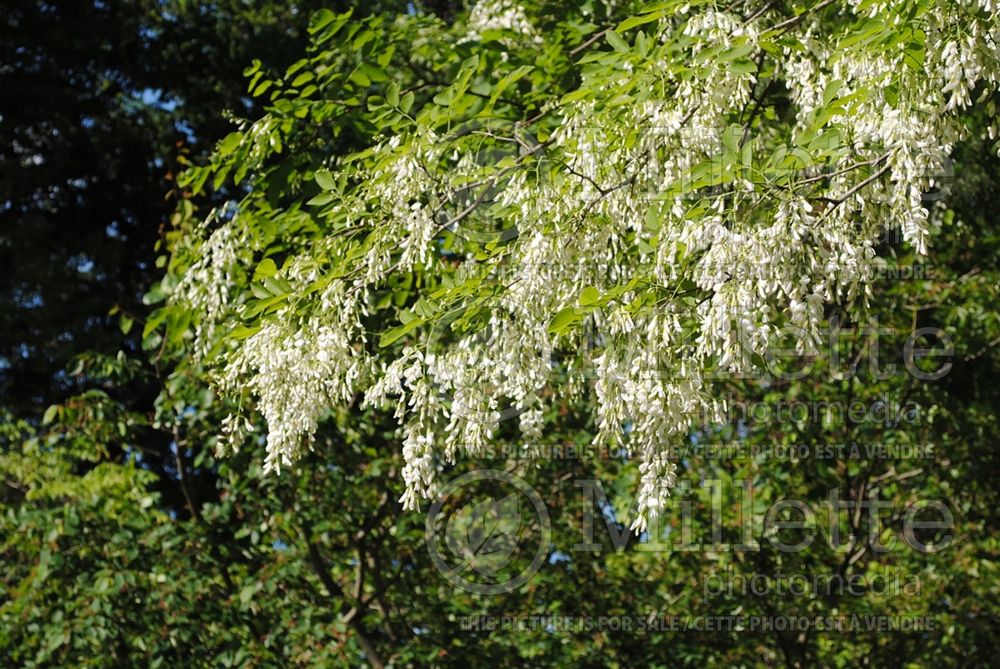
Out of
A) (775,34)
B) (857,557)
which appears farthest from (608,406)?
(857,557)

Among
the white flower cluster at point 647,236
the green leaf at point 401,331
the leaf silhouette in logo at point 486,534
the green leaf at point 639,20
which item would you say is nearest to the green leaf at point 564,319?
the white flower cluster at point 647,236

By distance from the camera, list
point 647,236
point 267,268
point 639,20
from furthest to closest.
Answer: point 267,268
point 639,20
point 647,236

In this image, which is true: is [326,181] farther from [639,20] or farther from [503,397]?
[639,20]

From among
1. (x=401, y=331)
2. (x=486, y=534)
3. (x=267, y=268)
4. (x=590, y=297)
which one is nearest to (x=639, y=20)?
(x=590, y=297)

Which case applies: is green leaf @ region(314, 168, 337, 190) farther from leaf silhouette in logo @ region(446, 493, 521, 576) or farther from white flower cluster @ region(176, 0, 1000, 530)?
leaf silhouette in logo @ region(446, 493, 521, 576)

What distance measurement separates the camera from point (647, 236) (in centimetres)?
319

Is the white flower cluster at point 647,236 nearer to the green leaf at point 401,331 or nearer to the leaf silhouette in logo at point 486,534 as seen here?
the green leaf at point 401,331

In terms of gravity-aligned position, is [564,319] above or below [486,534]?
below

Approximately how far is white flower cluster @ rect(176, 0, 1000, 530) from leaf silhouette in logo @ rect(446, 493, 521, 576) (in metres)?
2.38

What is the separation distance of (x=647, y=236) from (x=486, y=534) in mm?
3211

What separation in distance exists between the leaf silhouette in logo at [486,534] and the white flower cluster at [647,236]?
2375mm

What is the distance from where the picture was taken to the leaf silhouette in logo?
6031mm

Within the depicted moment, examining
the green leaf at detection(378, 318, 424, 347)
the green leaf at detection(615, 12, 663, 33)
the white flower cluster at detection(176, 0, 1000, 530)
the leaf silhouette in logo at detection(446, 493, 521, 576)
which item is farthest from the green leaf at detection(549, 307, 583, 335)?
the leaf silhouette in logo at detection(446, 493, 521, 576)

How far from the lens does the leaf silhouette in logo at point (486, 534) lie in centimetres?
603
